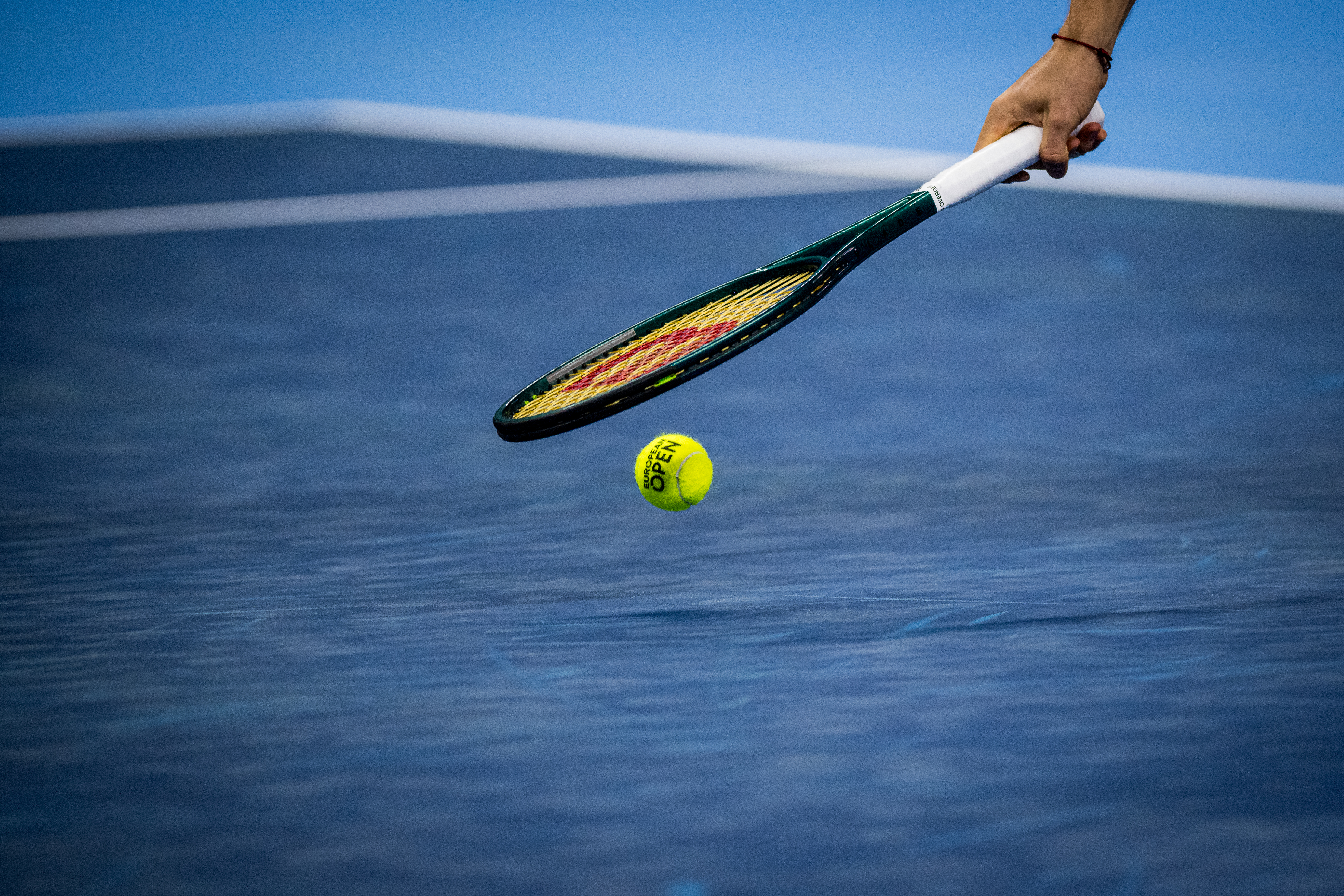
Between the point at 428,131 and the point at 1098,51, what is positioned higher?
the point at 428,131

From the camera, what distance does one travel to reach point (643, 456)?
12.0ft

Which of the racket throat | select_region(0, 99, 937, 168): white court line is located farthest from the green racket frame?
select_region(0, 99, 937, 168): white court line

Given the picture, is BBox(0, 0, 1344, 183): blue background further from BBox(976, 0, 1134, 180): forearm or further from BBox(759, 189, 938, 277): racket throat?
BBox(759, 189, 938, 277): racket throat

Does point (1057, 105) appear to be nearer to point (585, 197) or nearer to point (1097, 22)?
point (1097, 22)

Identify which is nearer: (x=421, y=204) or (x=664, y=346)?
(x=664, y=346)

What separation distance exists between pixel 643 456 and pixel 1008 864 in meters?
1.76

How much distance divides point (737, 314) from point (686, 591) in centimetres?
52

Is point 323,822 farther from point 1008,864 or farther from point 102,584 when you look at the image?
point 102,584

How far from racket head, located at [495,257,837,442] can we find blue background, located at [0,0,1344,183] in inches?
353

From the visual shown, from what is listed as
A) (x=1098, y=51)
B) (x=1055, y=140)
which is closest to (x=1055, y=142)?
(x=1055, y=140)

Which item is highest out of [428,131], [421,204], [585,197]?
[428,131]

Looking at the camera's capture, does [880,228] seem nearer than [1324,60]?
Yes

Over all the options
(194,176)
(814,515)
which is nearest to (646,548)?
(814,515)

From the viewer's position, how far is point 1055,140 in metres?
3.51
